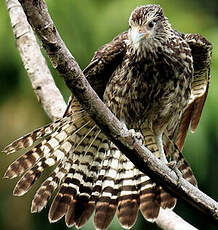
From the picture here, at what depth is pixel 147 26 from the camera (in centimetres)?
509

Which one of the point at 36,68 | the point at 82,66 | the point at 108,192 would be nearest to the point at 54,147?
the point at 108,192

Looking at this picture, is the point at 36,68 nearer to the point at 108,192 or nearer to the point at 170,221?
the point at 108,192

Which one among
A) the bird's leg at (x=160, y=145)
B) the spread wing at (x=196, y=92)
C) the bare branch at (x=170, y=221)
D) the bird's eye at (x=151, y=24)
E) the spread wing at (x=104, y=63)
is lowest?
the bare branch at (x=170, y=221)

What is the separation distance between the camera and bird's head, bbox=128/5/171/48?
16.4 feet

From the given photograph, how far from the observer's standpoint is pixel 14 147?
5.11m

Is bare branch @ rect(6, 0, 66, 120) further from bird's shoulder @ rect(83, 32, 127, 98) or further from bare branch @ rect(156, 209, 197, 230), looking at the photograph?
bare branch @ rect(156, 209, 197, 230)

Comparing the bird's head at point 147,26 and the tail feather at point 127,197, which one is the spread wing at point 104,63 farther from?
the tail feather at point 127,197

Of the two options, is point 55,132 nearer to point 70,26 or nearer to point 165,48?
point 165,48

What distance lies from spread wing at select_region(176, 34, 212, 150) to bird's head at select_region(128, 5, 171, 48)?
47 cm

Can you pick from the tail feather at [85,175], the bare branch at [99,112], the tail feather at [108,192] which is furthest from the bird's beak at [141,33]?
the tail feather at [108,192]

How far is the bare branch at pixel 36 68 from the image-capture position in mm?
5488

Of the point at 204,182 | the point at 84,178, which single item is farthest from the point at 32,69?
the point at 204,182

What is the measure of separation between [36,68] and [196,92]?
1.21m

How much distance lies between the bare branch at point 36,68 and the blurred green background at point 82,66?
5.74ft
